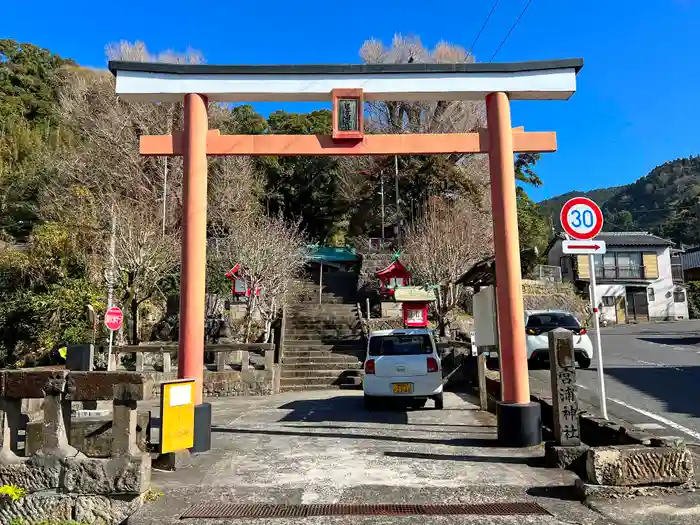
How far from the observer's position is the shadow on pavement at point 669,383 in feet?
28.8

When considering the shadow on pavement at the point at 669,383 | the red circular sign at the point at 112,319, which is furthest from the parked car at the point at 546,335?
the red circular sign at the point at 112,319

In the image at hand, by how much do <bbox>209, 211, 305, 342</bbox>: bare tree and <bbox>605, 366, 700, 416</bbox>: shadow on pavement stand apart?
11.5 meters

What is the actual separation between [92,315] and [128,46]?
17646mm

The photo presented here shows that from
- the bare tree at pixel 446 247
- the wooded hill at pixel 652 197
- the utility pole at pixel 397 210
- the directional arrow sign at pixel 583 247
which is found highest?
the wooded hill at pixel 652 197

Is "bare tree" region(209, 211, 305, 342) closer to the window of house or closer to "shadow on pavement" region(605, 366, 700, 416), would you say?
"shadow on pavement" region(605, 366, 700, 416)

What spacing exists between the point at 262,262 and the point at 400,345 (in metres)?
10.1

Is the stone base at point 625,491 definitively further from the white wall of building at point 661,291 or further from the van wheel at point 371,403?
the white wall of building at point 661,291

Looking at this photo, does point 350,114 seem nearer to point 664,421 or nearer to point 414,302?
point 664,421

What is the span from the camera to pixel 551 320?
13.9 m

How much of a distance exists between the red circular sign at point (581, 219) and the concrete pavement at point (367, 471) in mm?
2893

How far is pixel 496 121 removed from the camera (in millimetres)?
7441

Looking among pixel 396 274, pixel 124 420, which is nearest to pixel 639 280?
pixel 396 274

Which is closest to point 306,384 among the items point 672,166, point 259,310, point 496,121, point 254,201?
point 259,310

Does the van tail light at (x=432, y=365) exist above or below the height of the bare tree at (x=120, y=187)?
below
